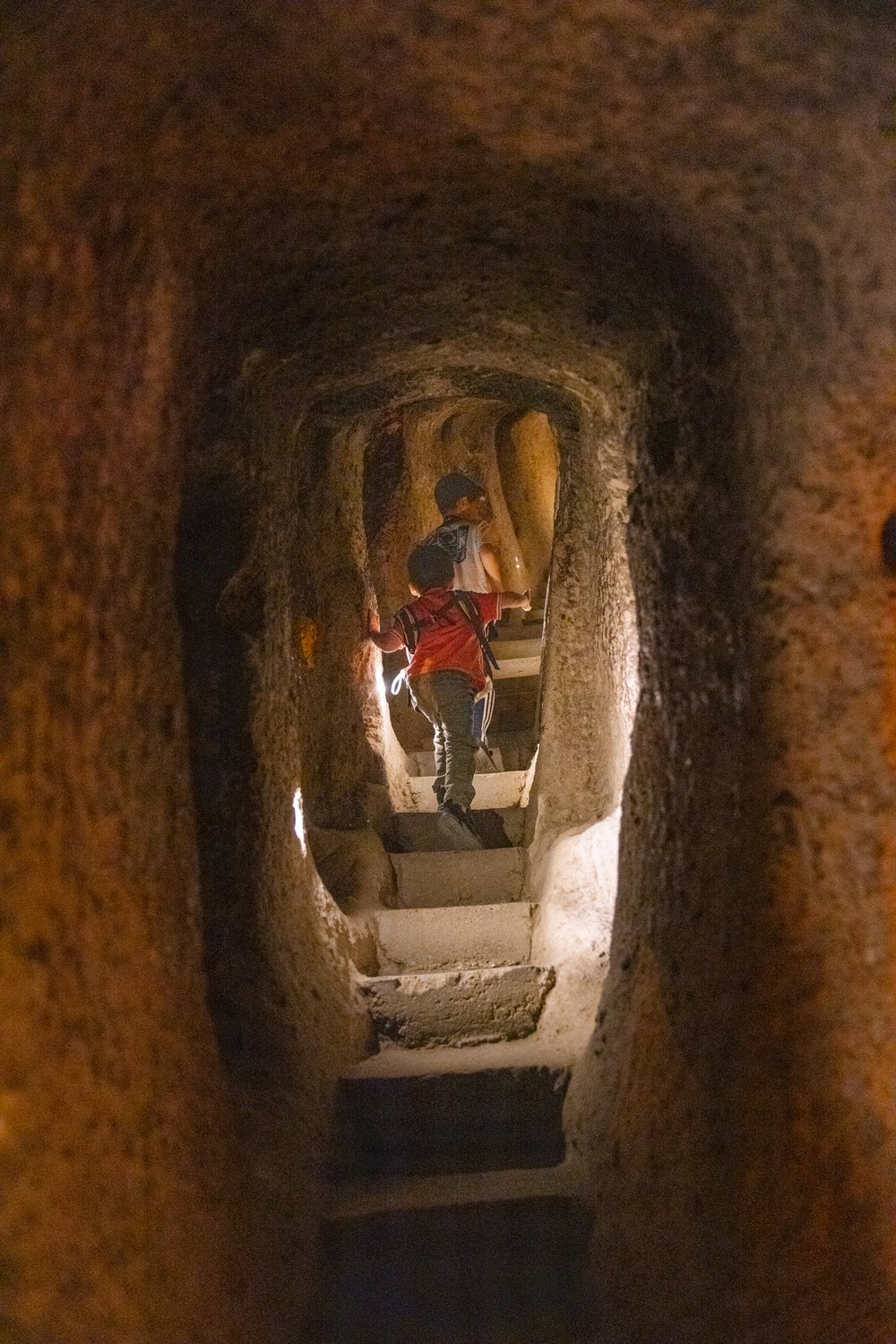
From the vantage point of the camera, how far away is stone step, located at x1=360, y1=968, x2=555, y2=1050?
11.8 feet

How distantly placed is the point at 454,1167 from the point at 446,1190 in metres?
0.15

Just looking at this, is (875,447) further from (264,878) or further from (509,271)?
(264,878)

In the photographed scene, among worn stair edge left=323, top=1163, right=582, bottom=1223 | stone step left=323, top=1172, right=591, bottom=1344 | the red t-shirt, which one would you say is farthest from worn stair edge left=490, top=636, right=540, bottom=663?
stone step left=323, top=1172, right=591, bottom=1344

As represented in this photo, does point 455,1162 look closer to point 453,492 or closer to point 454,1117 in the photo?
point 454,1117

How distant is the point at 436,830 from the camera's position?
18.1 ft

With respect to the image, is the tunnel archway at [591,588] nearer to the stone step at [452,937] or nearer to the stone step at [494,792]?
the stone step at [452,937]

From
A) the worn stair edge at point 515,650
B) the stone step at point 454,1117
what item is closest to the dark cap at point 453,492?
the stone step at point 454,1117

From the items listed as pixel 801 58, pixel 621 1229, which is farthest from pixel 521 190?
pixel 621 1229

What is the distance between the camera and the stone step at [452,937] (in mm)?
4180

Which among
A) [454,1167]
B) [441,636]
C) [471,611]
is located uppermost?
[471,611]

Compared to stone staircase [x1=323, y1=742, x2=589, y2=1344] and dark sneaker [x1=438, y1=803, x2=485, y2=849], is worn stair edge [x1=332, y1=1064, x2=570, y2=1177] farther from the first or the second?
dark sneaker [x1=438, y1=803, x2=485, y2=849]

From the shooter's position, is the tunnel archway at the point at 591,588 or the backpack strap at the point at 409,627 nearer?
the tunnel archway at the point at 591,588

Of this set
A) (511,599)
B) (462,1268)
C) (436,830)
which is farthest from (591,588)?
(462,1268)

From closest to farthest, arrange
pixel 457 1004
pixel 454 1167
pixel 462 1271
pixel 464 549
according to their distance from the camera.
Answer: pixel 462 1271, pixel 454 1167, pixel 457 1004, pixel 464 549
